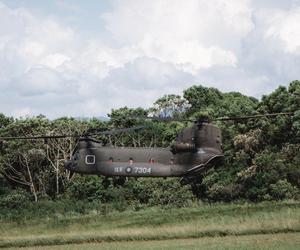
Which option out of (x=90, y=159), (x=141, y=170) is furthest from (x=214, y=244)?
(x=90, y=159)

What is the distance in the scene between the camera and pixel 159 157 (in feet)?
60.9

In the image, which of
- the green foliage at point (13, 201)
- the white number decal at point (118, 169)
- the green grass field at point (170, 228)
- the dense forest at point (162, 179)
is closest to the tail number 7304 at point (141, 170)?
the white number decal at point (118, 169)

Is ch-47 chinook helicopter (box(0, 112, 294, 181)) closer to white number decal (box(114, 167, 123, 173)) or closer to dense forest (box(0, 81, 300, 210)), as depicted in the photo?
white number decal (box(114, 167, 123, 173))

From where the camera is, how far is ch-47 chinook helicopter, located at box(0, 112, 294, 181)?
58.7 feet

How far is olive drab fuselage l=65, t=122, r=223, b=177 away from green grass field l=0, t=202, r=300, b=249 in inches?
307

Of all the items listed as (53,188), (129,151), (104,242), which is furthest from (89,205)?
(129,151)

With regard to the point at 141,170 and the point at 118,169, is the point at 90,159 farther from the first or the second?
the point at 141,170

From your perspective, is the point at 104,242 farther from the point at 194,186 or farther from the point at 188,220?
the point at 194,186

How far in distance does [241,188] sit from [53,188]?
1647 cm

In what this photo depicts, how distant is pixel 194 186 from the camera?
4659 cm

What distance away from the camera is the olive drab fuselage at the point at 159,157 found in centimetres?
1791

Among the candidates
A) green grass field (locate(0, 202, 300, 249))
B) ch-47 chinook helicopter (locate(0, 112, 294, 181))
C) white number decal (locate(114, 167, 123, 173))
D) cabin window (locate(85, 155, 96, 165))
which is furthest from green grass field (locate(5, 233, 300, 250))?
cabin window (locate(85, 155, 96, 165))

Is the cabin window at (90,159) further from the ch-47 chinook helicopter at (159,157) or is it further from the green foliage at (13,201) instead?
the green foliage at (13,201)

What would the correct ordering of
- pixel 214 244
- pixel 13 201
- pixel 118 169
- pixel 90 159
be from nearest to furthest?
pixel 118 169, pixel 90 159, pixel 214 244, pixel 13 201
